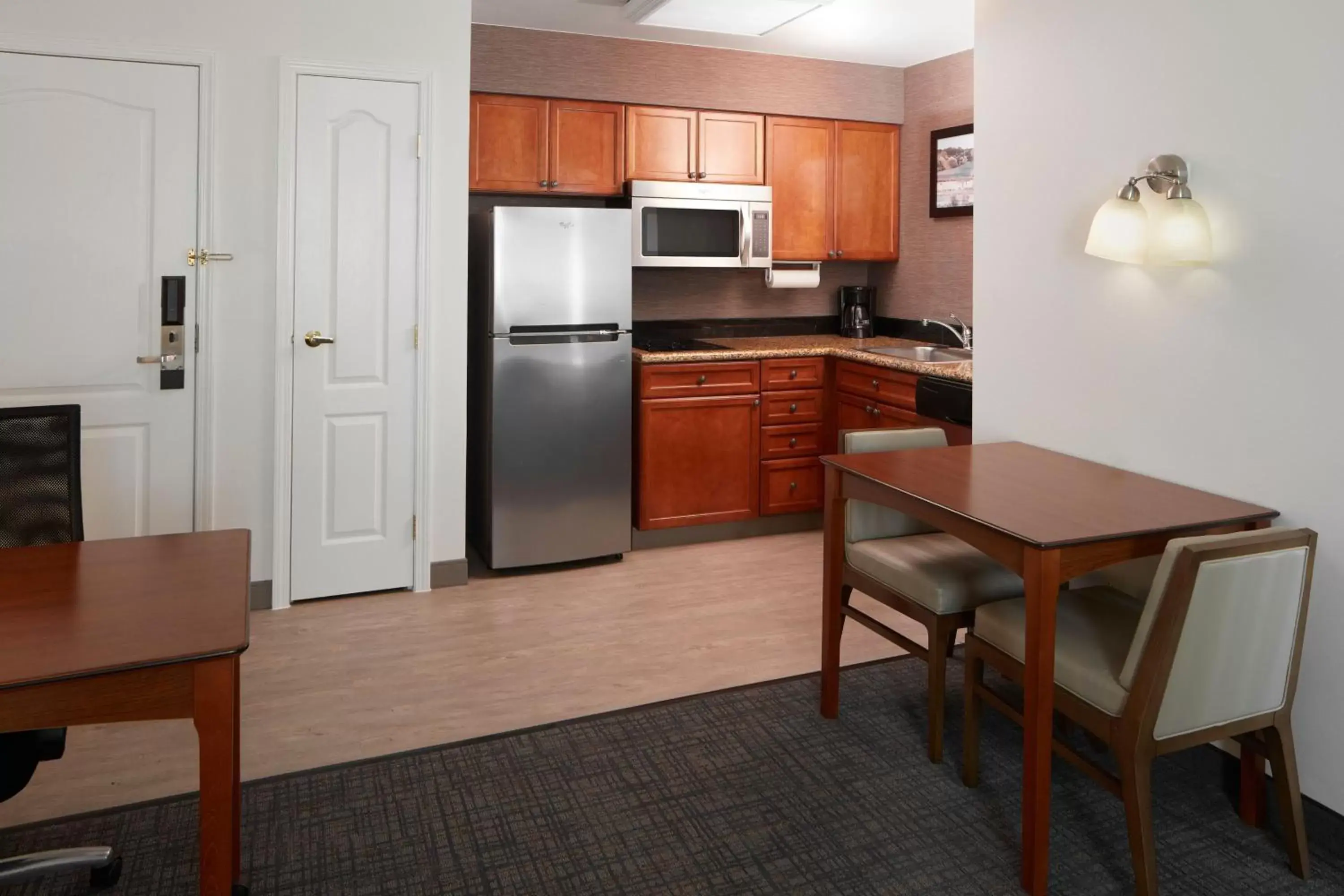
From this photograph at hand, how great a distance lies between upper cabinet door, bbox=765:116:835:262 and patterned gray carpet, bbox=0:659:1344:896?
3091 mm

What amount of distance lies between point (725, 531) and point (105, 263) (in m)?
2.86

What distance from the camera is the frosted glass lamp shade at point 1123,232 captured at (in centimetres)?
246

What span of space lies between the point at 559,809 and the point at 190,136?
2667 millimetres

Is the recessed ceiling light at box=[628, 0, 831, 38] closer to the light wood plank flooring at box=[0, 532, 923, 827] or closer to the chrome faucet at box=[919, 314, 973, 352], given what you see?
the chrome faucet at box=[919, 314, 973, 352]

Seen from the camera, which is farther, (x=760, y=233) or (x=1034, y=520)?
(x=760, y=233)

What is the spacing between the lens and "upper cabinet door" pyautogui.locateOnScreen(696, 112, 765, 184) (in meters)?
4.97

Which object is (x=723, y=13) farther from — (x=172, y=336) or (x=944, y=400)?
(x=172, y=336)

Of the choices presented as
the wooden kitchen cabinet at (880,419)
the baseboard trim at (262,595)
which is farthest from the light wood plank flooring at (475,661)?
the wooden kitchen cabinet at (880,419)

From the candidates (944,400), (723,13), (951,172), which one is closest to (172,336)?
(723,13)

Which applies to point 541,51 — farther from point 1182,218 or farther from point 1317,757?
point 1317,757

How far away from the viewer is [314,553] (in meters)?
3.81

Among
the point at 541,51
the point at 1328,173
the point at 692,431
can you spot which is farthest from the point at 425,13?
the point at 1328,173

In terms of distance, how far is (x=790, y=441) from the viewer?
4.93 meters

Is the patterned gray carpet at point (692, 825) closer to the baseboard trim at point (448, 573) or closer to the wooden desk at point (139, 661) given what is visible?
the wooden desk at point (139, 661)
